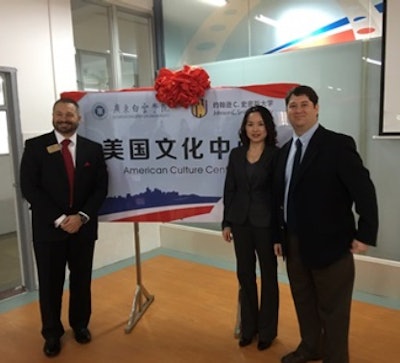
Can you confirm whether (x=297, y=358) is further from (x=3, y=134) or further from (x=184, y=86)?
(x=3, y=134)

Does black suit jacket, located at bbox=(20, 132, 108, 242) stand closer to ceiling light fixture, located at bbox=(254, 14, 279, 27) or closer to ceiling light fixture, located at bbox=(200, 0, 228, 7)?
ceiling light fixture, located at bbox=(254, 14, 279, 27)

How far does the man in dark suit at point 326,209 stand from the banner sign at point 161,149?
67cm

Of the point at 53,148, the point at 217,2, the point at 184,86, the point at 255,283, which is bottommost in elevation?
the point at 255,283

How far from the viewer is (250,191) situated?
2414 millimetres

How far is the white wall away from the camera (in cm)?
333

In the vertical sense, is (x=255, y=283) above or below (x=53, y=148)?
below

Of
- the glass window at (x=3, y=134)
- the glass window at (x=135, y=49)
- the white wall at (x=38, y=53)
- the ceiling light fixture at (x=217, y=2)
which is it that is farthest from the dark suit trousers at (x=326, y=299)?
the glass window at (x=135, y=49)

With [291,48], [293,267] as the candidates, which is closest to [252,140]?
[293,267]

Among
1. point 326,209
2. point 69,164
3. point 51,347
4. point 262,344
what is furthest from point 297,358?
point 69,164

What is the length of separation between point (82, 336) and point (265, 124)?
6.17 ft

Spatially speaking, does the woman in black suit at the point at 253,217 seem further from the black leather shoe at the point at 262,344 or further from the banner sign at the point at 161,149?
the banner sign at the point at 161,149

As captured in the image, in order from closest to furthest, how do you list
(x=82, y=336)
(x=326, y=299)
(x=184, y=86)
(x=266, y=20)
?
(x=326, y=299), (x=184, y=86), (x=82, y=336), (x=266, y=20)

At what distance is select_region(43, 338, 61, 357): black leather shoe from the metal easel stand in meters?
0.48

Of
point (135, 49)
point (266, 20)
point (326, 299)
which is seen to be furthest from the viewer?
point (135, 49)
